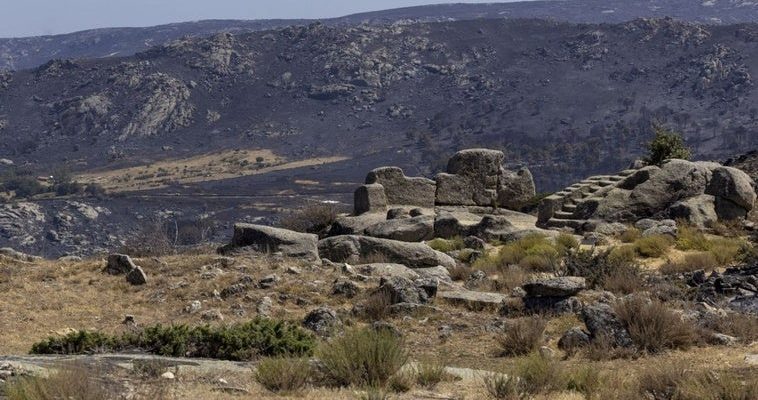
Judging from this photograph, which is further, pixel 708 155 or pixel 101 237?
pixel 708 155

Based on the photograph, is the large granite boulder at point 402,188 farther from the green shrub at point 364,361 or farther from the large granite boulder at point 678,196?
the green shrub at point 364,361

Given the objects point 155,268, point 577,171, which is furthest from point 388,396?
point 577,171

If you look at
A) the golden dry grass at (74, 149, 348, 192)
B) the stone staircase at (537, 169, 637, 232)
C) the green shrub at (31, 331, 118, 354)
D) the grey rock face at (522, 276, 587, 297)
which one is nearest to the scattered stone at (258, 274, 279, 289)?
the grey rock face at (522, 276, 587, 297)

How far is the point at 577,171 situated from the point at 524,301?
95.6 metres

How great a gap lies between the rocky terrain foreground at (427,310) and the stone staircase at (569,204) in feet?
0.55

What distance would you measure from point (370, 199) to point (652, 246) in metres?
9.14

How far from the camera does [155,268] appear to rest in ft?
56.8

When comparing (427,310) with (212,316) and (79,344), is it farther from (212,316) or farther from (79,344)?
(79,344)

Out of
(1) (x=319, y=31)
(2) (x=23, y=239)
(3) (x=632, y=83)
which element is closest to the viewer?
(2) (x=23, y=239)

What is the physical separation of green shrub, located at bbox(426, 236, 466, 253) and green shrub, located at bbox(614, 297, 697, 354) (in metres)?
A: 10.8

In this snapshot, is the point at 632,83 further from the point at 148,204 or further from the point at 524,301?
the point at 524,301

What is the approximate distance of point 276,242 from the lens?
18.9 meters

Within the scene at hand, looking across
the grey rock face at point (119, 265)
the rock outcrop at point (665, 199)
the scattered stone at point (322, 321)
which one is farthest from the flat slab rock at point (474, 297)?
the rock outcrop at point (665, 199)

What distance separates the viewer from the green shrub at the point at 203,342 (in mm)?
10289
